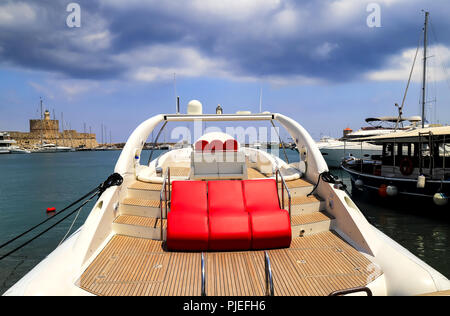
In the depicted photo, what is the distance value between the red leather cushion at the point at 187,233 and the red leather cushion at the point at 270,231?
0.71 meters

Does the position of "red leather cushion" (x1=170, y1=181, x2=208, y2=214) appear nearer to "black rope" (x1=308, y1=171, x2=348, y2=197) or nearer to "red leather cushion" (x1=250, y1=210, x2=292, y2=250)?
"red leather cushion" (x1=250, y1=210, x2=292, y2=250)

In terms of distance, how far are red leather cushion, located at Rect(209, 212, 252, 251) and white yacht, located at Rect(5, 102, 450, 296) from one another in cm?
1

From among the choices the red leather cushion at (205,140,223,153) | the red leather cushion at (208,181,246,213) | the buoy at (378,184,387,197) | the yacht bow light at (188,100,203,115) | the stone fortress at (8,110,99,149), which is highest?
the stone fortress at (8,110,99,149)

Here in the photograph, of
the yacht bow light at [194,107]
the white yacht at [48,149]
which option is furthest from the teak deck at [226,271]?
the white yacht at [48,149]

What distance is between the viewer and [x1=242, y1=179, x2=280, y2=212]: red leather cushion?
179 inches

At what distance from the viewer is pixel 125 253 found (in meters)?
4.07

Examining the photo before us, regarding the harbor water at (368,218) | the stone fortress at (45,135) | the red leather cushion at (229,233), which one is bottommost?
the harbor water at (368,218)

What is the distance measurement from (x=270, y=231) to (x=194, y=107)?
4276 mm

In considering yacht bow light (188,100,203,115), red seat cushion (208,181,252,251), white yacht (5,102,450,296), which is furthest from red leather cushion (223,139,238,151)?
red seat cushion (208,181,252,251)

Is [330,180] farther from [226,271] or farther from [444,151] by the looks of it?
[444,151]

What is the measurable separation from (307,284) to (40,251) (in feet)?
27.6

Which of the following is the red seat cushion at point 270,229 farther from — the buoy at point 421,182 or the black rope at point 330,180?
the buoy at point 421,182

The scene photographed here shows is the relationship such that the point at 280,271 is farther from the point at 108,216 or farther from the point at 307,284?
the point at 108,216

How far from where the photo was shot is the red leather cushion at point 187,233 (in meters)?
4.00
